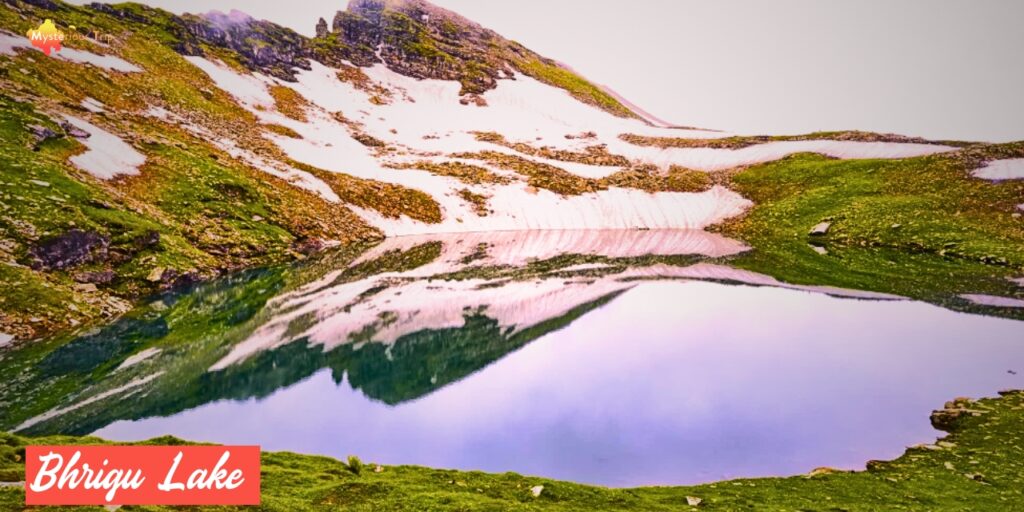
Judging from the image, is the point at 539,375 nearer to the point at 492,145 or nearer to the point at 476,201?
the point at 476,201

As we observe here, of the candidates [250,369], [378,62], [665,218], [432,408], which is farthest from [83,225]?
[378,62]

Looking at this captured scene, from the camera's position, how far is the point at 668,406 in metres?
27.5

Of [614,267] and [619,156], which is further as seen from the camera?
[619,156]

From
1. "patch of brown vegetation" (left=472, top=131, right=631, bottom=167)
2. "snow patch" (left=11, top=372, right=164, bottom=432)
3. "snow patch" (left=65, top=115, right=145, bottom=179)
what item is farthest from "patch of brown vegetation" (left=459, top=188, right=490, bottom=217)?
"snow patch" (left=11, top=372, right=164, bottom=432)

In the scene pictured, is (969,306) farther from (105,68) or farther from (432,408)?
(105,68)

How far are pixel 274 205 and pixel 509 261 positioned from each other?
37827 millimetres

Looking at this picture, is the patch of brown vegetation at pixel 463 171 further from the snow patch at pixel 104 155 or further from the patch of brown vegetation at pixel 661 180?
the snow patch at pixel 104 155

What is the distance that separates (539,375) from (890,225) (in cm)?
7460

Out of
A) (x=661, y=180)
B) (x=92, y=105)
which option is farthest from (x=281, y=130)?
(x=661, y=180)

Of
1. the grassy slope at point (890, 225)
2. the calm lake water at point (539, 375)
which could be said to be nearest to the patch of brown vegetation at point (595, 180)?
the grassy slope at point (890, 225)

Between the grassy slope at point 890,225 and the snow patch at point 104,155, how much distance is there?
79.6 metres

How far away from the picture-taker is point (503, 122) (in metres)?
161

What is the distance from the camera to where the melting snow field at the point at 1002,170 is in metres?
84.0

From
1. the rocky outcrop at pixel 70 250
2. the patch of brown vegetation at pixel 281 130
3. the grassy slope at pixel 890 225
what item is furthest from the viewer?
the patch of brown vegetation at pixel 281 130
